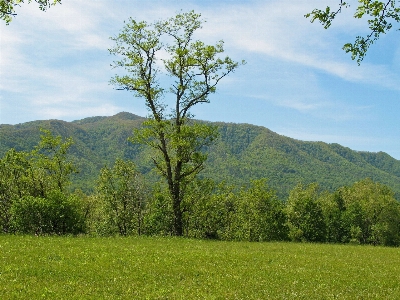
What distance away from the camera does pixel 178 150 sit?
4022 centimetres

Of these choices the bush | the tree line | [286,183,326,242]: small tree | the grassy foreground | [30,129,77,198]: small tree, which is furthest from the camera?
[286,183,326,242]: small tree

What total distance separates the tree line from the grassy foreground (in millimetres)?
12019

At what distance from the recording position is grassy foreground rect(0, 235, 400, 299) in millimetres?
14789

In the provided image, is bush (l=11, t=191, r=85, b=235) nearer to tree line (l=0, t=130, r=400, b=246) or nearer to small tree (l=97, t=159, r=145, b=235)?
tree line (l=0, t=130, r=400, b=246)

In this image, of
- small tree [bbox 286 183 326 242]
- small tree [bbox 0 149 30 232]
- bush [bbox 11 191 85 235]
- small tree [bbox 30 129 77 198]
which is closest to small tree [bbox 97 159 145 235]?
small tree [bbox 30 129 77 198]

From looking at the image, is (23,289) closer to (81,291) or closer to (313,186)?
(81,291)

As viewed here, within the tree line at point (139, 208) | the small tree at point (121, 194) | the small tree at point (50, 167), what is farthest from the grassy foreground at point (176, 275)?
the small tree at point (121, 194)

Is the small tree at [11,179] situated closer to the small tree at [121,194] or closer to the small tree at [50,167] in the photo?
the small tree at [50,167]

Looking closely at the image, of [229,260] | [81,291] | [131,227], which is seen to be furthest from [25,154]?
[81,291]

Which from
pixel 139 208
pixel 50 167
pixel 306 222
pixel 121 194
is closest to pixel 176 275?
pixel 50 167

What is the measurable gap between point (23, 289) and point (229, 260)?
41.2 ft

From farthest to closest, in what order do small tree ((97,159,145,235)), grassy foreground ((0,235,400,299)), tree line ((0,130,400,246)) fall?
small tree ((97,159,145,235)) < tree line ((0,130,400,246)) < grassy foreground ((0,235,400,299))

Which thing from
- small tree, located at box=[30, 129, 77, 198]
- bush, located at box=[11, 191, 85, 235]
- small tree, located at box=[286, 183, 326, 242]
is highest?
small tree, located at box=[30, 129, 77, 198]

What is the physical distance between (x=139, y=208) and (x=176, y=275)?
4962cm
